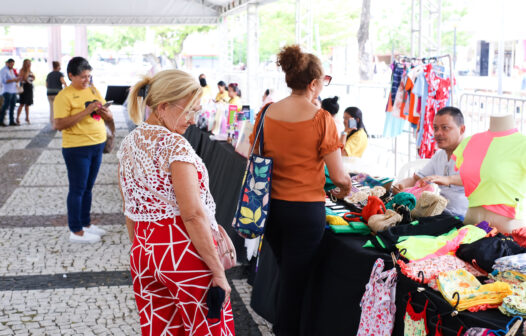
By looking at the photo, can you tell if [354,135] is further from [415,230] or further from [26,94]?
[26,94]

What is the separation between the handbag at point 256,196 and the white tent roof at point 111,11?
511 inches

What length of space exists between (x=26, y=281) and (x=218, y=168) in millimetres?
2102

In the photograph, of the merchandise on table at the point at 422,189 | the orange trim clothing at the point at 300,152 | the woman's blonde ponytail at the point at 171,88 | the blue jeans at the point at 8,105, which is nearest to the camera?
the woman's blonde ponytail at the point at 171,88

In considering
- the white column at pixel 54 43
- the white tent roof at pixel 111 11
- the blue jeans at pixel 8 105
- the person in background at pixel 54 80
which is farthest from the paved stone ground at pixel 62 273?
the white column at pixel 54 43

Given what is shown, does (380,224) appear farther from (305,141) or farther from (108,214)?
(108,214)

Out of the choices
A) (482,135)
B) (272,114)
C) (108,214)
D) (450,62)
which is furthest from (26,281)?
(450,62)

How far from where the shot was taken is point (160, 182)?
1800 millimetres

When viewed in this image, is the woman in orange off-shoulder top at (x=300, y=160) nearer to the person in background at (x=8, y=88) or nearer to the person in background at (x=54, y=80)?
the person in background at (x=54, y=80)

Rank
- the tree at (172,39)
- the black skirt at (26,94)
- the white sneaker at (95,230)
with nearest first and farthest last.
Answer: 1. the white sneaker at (95,230)
2. the black skirt at (26,94)
3. the tree at (172,39)

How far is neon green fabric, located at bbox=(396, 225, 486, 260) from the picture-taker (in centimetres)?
214

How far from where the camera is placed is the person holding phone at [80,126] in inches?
171

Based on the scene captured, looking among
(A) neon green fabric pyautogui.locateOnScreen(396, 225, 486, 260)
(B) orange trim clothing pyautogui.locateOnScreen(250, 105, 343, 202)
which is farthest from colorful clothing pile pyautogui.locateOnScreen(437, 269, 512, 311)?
(B) orange trim clothing pyautogui.locateOnScreen(250, 105, 343, 202)

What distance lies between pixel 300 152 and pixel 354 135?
228cm

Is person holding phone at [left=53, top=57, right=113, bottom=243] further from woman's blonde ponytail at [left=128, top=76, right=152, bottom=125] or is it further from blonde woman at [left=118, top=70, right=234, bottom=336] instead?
blonde woman at [left=118, top=70, right=234, bottom=336]
